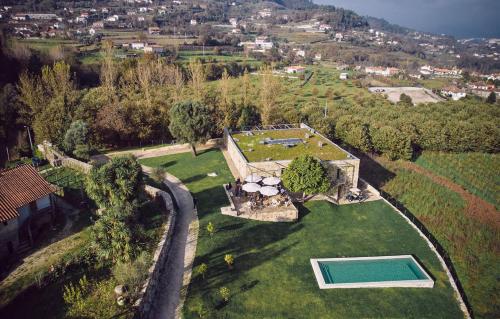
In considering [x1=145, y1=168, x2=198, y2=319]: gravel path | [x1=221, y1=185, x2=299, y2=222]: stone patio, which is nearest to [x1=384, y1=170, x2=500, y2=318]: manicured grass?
[x1=221, y1=185, x2=299, y2=222]: stone patio

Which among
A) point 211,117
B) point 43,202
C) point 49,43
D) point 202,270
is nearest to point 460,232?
point 202,270

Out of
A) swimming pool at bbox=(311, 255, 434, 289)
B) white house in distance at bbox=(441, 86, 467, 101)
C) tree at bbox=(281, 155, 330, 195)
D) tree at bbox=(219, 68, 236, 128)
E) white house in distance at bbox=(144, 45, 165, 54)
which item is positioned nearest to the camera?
swimming pool at bbox=(311, 255, 434, 289)

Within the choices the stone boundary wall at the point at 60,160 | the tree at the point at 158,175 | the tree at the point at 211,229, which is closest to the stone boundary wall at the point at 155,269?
the tree at the point at 211,229

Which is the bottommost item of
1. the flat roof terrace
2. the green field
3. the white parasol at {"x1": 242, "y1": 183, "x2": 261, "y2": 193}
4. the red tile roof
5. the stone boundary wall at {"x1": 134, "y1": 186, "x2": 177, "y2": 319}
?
the stone boundary wall at {"x1": 134, "y1": 186, "x2": 177, "y2": 319}

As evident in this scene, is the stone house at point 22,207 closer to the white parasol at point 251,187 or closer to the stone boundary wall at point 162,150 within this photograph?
the white parasol at point 251,187

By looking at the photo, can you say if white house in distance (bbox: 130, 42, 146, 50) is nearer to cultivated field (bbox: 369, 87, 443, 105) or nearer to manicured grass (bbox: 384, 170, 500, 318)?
cultivated field (bbox: 369, 87, 443, 105)

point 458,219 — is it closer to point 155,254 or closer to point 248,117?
point 155,254

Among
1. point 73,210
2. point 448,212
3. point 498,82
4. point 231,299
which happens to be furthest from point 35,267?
point 498,82
